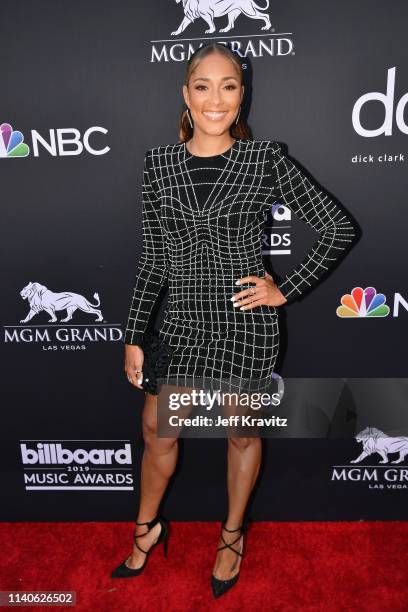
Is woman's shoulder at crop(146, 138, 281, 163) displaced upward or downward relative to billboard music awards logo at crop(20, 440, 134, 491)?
upward

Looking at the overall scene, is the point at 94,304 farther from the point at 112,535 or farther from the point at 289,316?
the point at 112,535

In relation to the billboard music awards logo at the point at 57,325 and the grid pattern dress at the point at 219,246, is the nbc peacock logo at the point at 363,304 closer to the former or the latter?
the grid pattern dress at the point at 219,246

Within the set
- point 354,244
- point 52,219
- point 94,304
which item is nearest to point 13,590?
point 94,304

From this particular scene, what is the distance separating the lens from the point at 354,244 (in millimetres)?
2215

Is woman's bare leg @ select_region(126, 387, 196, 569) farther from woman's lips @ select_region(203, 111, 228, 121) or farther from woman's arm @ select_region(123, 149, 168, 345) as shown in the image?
woman's lips @ select_region(203, 111, 228, 121)

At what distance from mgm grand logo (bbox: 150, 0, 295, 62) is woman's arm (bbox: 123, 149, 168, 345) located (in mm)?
370

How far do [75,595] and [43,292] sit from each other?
121 centimetres

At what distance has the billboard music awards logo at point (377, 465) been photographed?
248cm

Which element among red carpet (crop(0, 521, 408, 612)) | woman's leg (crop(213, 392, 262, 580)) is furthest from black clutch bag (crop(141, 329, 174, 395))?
red carpet (crop(0, 521, 408, 612))

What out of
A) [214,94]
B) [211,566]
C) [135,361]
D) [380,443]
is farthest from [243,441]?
[214,94]

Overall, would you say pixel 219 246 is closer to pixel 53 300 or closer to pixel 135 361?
pixel 135 361

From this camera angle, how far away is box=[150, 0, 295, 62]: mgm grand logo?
1.95 m

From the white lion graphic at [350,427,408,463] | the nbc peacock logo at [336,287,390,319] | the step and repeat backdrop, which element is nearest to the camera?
the step and repeat backdrop

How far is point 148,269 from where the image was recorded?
2072mm
